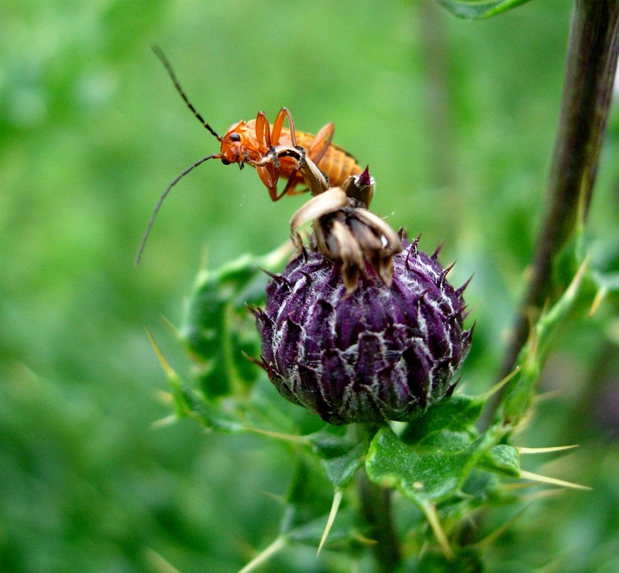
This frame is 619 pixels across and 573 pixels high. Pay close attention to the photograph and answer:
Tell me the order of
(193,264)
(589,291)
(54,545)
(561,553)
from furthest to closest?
1. (193,264)
2. (54,545)
3. (561,553)
4. (589,291)

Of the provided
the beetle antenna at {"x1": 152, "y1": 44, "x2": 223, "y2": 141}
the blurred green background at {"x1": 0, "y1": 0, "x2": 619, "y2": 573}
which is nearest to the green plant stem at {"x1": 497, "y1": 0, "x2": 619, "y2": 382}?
the blurred green background at {"x1": 0, "y1": 0, "x2": 619, "y2": 573}

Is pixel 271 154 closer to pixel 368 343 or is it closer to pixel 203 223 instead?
pixel 368 343

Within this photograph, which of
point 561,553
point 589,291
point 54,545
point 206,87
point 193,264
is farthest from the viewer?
point 206,87

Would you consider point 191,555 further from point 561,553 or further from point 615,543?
point 615,543

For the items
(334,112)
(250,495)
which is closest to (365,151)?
(334,112)

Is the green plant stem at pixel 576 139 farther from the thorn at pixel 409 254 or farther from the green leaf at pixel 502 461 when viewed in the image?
the green leaf at pixel 502 461
